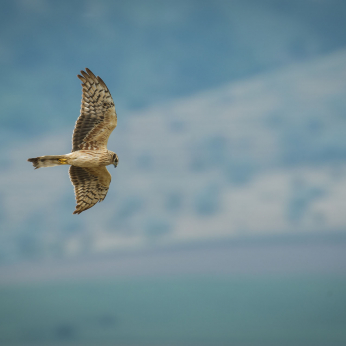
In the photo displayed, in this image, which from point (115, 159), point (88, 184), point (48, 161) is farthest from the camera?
point (88, 184)

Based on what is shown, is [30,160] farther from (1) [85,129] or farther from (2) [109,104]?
(2) [109,104]

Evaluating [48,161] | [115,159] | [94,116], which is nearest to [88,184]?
[115,159]

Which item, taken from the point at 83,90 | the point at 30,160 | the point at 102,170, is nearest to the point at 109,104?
the point at 83,90

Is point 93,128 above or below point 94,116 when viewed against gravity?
below

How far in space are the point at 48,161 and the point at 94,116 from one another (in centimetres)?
249

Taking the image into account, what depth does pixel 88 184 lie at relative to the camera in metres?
16.0

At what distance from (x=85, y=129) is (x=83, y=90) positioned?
149 centimetres

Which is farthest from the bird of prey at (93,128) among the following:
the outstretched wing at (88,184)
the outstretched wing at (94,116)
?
the outstretched wing at (88,184)

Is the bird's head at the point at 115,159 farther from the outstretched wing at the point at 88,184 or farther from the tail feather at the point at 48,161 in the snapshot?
the tail feather at the point at 48,161

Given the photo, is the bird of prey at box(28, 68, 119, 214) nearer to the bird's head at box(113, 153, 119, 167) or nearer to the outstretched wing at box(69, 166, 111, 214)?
the bird's head at box(113, 153, 119, 167)

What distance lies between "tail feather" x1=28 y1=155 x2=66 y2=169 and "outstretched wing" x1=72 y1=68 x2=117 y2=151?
0.83 metres

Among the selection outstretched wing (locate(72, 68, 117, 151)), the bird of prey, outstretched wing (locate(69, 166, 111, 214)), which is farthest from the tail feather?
outstretched wing (locate(69, 166, 111, 214))

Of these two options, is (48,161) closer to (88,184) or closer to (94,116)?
(88,184)

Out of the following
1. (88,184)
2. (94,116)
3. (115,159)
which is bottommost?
(88,184)
